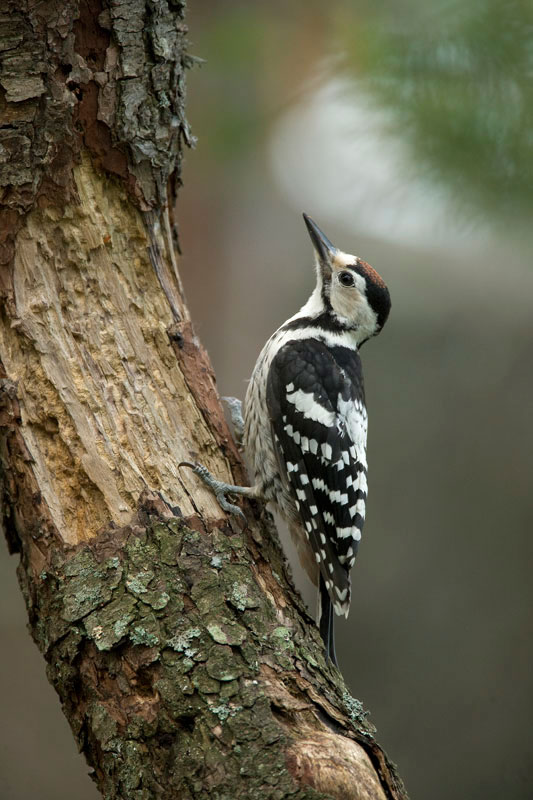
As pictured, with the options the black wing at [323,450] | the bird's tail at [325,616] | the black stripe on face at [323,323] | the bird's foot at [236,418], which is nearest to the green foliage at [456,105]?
the black stripe on face at [323,323]

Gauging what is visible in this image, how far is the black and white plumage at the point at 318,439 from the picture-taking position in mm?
2777

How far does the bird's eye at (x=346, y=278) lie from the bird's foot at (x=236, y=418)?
714mm

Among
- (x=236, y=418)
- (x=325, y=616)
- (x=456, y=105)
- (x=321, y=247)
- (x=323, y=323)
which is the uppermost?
(x=456, y=105)

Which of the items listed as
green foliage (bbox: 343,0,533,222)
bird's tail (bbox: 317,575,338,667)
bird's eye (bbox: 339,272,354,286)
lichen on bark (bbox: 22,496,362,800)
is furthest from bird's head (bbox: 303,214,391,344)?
lichen on bark (bbox: 22,496,362,800)

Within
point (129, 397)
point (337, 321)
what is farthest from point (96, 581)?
point (337, 321)

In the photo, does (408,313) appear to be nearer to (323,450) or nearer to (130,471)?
(323,450)

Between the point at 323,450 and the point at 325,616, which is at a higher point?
the point at 323,450

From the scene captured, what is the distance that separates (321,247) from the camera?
3328mm

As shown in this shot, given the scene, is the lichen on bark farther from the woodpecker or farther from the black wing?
the black wing

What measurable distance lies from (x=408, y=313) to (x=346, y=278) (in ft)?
7.72

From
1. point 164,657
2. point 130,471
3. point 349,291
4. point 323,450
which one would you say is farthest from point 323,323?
point 164,657

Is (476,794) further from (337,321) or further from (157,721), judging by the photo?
(157,721)

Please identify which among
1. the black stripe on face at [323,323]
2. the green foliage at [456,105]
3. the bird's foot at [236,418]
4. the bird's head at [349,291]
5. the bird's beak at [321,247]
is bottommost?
the bird's foot at [236,418]

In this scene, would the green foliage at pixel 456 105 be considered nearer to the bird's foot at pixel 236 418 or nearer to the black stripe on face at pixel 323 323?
the black stripe on face at pixel 323 323
